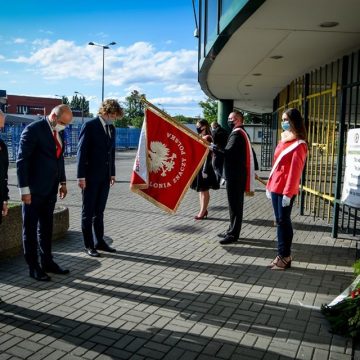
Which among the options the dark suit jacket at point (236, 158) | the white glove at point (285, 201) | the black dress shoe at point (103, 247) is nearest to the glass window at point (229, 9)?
the dark suit jacket at point (236, 158)

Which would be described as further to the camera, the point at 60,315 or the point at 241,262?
the point at 241,262

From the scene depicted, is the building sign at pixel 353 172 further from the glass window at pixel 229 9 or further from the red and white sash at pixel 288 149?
the glass window at pixel 229 9

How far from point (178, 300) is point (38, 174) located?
2012 millimetres

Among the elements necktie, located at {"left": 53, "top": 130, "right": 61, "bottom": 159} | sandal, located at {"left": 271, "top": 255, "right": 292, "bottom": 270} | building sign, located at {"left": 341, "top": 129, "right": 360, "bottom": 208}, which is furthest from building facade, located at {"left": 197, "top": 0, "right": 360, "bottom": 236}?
necktie, located at {"left": 53, "top": 130, "right": 61, "bottom": 159}

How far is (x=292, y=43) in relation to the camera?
641 centimetres

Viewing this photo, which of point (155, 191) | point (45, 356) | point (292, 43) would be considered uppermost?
point (292, 43)

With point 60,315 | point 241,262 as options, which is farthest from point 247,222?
point 60,315

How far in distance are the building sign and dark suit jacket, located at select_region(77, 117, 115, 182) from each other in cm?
320

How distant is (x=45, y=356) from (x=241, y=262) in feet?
10.0

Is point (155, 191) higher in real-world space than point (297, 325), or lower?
higher

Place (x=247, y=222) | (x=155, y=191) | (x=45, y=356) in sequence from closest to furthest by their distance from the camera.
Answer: (x=45, y=356) → (x=155, y=191) → (x=247, y=222)

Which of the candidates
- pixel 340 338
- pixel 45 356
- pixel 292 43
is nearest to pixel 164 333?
pixel 45 356

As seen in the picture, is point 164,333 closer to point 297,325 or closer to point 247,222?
point 297,325

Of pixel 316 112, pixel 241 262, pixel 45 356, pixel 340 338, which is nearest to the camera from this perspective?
pixel 45 356
